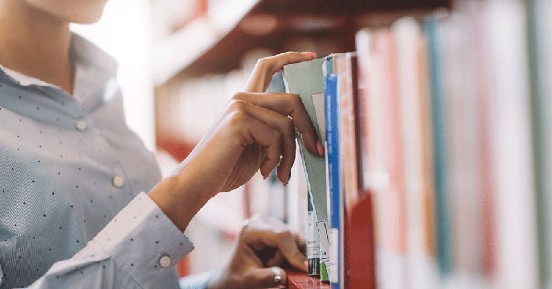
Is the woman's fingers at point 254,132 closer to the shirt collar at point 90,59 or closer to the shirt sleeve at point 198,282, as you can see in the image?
the shirt sleeve at point 198,282

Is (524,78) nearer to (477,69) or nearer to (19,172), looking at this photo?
(477,69)

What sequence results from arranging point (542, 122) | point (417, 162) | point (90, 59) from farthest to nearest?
point (90, 59), point (417, 162), point (542, 122)

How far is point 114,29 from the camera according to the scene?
2.73 meters

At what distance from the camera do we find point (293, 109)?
2.30 ft

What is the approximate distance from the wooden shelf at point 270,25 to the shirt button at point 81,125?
531 millimetres

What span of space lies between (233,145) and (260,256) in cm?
40

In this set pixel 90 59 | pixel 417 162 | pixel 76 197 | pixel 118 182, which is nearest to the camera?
pixel 417 162

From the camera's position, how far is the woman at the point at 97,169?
2.22ft

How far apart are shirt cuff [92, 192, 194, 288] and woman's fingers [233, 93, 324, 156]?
193mm

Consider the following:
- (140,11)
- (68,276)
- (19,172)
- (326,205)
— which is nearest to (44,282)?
(68,276)

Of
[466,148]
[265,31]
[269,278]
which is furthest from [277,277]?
[265,31]

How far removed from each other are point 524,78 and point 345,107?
0.26 metres

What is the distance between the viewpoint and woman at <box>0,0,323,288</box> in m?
0.68

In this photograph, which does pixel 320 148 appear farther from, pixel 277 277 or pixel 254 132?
pixel 277 277
